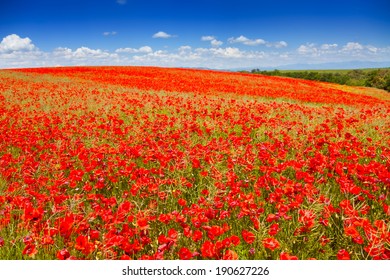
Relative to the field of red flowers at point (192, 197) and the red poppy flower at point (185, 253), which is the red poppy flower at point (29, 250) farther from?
the red poppy flower at point (185, 253)

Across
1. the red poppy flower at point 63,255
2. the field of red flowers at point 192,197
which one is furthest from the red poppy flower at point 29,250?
the red poppy flower at point 63,255

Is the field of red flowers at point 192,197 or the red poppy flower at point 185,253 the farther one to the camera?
the field of red flowers at point 192,197

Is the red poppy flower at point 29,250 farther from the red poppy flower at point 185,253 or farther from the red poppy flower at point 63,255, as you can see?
the red poppy flower at point 185,253

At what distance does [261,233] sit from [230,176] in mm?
827

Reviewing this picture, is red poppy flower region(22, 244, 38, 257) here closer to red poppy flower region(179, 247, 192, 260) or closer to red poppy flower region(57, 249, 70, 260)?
red poppy flower region(57, 249, 70, 260)

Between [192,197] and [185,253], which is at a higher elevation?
[185,253]

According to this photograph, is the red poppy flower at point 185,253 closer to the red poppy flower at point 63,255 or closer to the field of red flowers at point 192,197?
the field of red flowers at point 192,197

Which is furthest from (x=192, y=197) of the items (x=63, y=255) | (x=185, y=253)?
(x=63, y=255)

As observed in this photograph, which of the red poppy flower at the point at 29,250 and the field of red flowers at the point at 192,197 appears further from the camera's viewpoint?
the field of red flowers at the point at 192,197

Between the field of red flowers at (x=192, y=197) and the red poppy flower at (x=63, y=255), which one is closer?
the red poppy flower at (x=63, y=255)

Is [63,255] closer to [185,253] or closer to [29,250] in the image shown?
[29,250]

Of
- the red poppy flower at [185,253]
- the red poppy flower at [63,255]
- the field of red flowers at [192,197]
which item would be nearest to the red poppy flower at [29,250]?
the field of red flowers at [192,197]

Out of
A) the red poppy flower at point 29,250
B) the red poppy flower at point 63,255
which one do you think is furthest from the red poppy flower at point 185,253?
the red poppy flower at point 29,250
